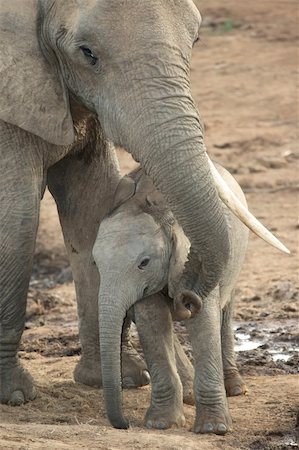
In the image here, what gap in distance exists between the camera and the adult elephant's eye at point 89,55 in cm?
706

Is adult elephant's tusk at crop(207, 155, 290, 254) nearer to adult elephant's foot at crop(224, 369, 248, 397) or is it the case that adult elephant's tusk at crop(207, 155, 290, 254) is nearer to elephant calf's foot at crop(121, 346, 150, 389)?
adult elephant's foot at crop(224, 369, 248, 397)

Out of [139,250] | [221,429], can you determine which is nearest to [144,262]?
[139,250]

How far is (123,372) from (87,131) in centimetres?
118

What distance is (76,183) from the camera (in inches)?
321

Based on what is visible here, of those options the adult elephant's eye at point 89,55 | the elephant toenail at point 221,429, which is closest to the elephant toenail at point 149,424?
the elephant toenail at point 221,429

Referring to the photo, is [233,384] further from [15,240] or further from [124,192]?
[15,240]

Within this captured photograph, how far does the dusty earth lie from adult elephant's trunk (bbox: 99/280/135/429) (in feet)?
0.31

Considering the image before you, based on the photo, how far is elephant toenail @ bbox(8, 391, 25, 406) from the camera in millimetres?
7754

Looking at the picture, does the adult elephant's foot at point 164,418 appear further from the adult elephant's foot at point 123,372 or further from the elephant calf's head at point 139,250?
the adult elephant's foot at point 123,372

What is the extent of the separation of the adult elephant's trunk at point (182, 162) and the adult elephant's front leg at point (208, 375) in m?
0.44

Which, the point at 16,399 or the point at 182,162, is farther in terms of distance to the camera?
the point at 16,399

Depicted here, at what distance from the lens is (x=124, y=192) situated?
7.57 metres

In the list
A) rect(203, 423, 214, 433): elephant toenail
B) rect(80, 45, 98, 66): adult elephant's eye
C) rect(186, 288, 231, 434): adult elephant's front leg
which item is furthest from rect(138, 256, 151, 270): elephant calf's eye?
rect(80, 45, 98, 66): adult elephant's eye

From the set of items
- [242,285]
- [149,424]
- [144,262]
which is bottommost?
[242,285]
